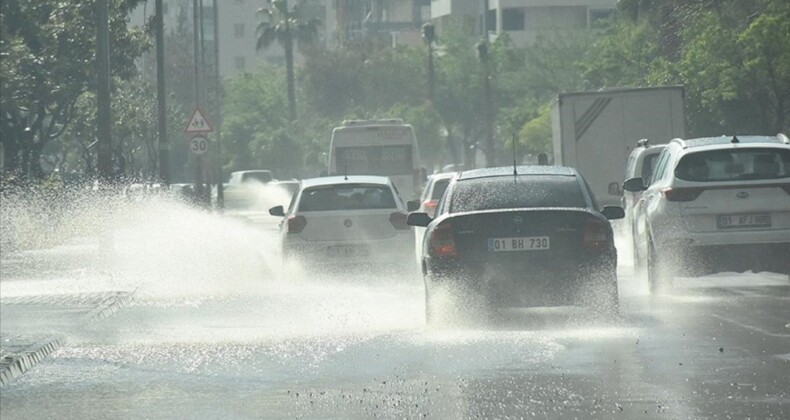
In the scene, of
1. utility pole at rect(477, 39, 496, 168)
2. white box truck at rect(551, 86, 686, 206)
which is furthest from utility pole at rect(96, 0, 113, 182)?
utility pole at rect(477, 39, 496, 168)

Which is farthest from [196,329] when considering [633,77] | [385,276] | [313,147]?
[313,147]

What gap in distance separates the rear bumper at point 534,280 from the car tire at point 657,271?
365 cm

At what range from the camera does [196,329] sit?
17.4 meters

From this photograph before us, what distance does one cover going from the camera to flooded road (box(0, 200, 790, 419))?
440 inches

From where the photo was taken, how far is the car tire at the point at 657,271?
770 inches

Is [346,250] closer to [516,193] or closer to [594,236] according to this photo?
[516,193]

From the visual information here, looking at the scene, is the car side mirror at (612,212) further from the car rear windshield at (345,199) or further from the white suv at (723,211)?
the car rear windshield at (345,199)

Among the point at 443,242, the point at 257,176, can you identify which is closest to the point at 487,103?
the point at 257,176

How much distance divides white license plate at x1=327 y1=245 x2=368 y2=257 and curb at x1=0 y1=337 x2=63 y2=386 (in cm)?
697

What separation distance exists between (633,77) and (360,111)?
37.5 m

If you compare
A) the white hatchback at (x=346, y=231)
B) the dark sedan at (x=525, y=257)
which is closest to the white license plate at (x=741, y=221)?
the dark sedan at (x=525, y=257)

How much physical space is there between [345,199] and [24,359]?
9.31 metres

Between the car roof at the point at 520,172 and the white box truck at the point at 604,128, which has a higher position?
the white box truck at the point at 604,128

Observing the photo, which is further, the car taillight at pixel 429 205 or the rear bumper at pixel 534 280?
the car taillight at pixel 429 205
